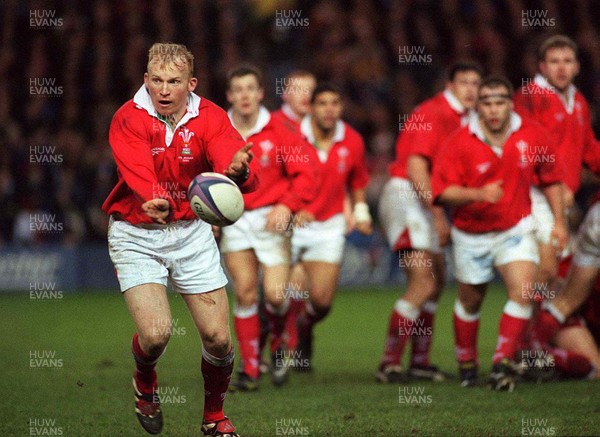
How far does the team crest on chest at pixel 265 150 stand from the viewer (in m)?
9.37

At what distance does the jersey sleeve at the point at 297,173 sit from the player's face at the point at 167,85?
2.64 meters

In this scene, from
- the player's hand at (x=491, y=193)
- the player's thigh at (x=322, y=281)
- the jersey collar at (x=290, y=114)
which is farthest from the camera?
the jersey collar at (x=290, y=114)

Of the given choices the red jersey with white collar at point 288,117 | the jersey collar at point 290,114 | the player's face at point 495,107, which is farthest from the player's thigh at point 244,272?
the player's face at point 495,107

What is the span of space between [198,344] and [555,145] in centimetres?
465

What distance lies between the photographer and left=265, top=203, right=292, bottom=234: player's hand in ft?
29.5

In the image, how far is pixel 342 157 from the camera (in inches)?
406

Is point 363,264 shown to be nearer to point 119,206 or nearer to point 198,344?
point 198,344

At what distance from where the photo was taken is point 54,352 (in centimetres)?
1126

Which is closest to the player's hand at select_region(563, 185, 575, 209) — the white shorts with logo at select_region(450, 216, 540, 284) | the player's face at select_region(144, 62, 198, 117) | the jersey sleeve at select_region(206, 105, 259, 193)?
the white shorts with logo at select_region(450, 216, 540, 284)

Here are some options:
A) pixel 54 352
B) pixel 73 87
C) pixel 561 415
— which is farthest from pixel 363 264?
pixel 561 415

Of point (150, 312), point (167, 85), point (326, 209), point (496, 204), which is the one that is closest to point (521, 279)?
point (496, 204)

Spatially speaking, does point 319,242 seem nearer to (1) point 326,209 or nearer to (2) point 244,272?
(1) point 326,209

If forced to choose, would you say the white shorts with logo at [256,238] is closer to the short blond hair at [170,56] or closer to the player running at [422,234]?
the player running at [422,234]

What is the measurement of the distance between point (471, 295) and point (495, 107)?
4.87 feet
